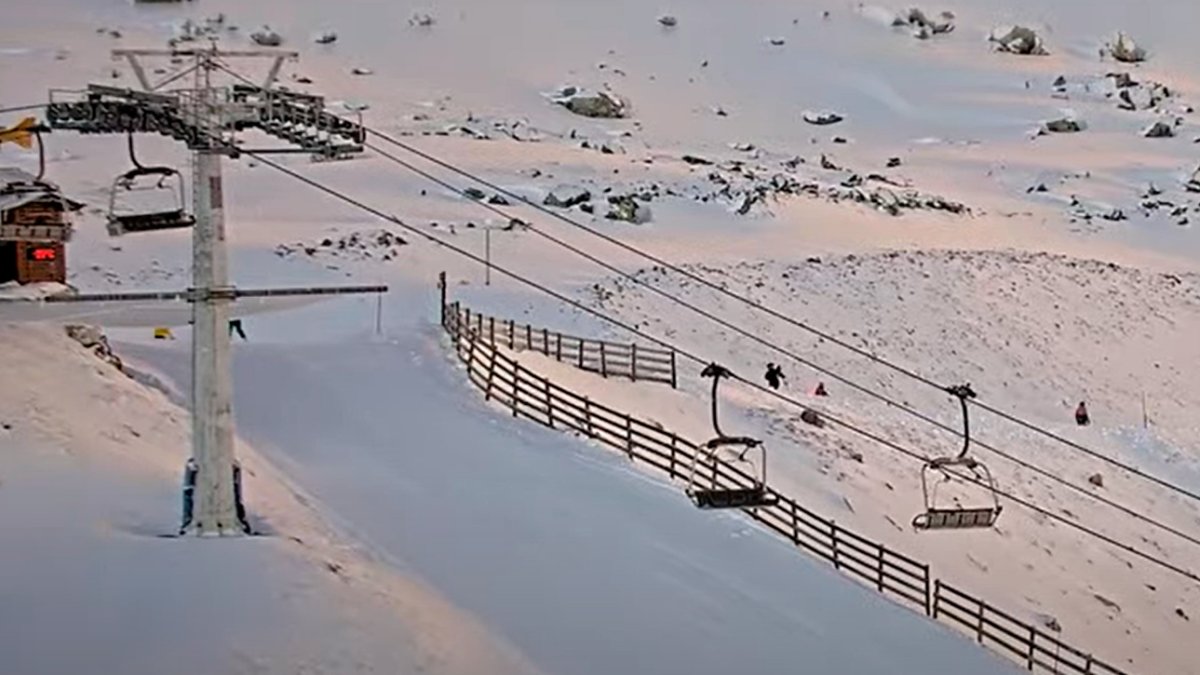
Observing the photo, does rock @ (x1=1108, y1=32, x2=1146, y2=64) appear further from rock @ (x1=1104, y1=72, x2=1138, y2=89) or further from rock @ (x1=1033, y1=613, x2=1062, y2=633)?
rock @ (x1=1033, y1=613, x2=1062, y2=633)

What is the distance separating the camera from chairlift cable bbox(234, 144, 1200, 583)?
27.0 metres

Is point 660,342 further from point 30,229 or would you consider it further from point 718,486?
point 30,229

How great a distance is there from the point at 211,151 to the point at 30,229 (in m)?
8.36

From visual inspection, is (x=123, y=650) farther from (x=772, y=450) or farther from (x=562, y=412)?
(x=772, y=450)

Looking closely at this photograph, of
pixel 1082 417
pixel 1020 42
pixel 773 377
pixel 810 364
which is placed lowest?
pixel 1082 417

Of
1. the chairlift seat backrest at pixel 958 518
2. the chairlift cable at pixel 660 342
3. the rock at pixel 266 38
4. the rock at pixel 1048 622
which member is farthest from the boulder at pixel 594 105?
the chairlift seat backrest at pixel 958 518

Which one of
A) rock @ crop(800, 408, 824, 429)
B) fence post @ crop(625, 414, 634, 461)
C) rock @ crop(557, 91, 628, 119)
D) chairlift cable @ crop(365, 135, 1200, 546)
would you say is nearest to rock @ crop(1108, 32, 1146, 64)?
rock @ crop(557, 91, 628, 119)

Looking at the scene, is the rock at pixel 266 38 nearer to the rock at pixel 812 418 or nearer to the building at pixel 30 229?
the building at pixel 30 229

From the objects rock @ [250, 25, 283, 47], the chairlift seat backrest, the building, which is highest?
the building

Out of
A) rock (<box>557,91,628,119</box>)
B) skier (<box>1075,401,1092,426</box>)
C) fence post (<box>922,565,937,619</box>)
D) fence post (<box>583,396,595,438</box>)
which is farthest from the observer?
rock (<box>557,91,628,119</box>)

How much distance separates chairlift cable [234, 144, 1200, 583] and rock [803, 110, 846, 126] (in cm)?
2906

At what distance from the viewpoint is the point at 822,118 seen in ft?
228

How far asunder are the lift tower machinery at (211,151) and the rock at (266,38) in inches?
2128

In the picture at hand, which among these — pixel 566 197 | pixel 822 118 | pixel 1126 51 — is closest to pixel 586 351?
pixel 566 197
